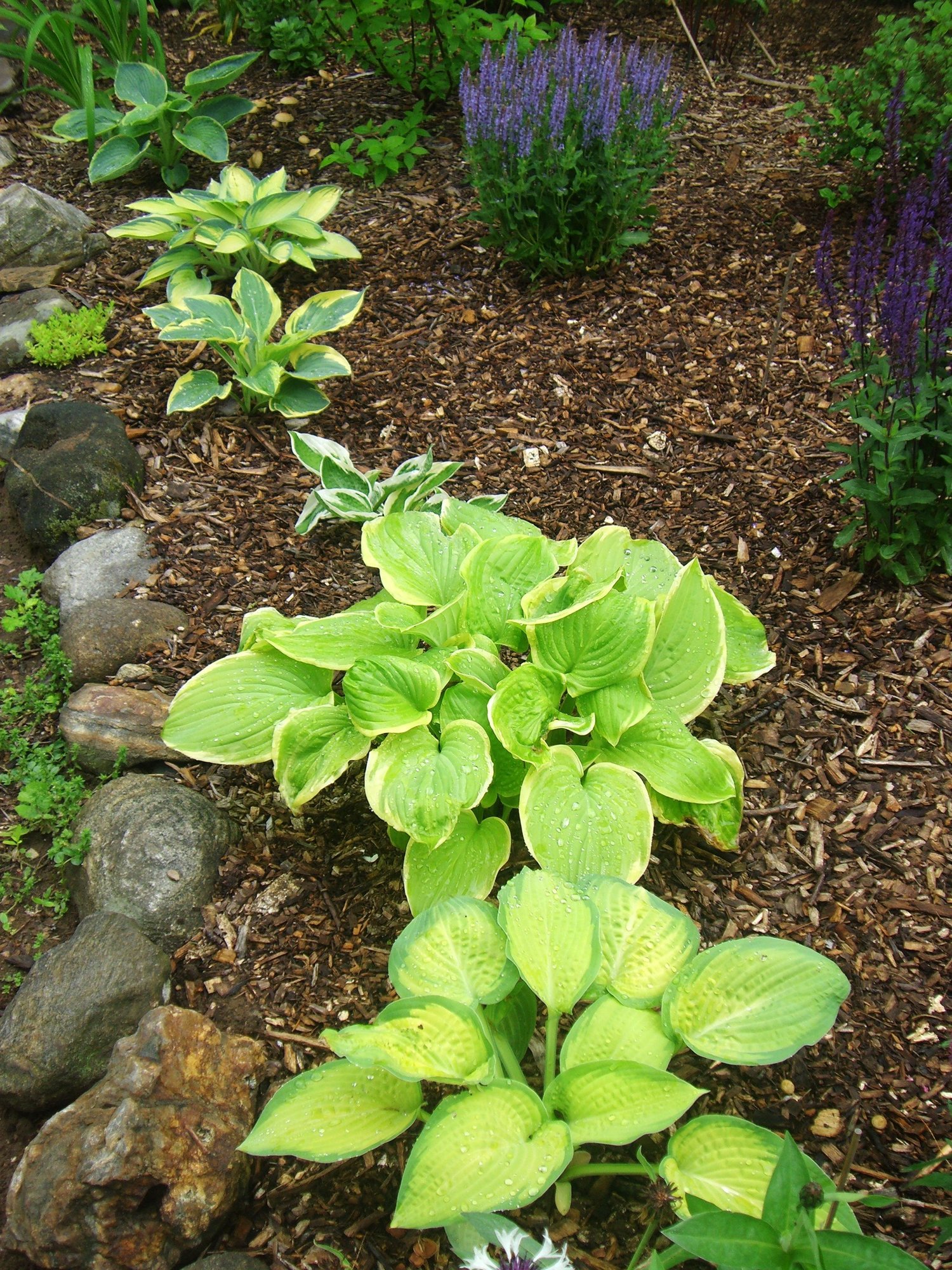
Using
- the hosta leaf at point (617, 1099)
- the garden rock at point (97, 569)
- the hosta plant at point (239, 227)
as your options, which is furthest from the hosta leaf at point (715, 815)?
the hosta plant at point (239, 227)

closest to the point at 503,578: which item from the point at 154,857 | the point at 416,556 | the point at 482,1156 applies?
the point at 416,556

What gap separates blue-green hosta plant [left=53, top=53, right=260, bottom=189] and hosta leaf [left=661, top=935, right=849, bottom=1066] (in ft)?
13.4

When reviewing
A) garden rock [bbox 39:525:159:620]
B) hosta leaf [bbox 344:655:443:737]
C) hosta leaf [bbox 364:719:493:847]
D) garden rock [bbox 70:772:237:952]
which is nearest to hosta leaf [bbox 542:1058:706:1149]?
hosta leaf [bbox 364:719:493:847]

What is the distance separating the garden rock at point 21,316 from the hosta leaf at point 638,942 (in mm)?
3475

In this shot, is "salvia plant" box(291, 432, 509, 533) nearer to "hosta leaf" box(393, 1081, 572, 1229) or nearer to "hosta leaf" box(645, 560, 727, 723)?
"hosta leaf" box(645, 560, 727, 723)

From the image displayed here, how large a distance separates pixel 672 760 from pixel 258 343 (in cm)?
230

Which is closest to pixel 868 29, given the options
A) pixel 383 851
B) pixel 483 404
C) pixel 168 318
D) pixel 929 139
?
pixel 929 139

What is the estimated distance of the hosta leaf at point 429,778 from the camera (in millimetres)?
2014

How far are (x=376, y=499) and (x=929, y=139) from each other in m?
2.73

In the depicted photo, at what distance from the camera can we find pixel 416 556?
254cm

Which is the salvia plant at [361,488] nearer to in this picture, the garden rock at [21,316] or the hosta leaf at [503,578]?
the hosta leaf at [503,578]

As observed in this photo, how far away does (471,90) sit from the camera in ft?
12.8

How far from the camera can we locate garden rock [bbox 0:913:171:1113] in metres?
1.97

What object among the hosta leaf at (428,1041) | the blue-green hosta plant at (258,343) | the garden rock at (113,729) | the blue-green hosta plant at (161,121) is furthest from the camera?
the blue-green hosta plant at (161,121)
